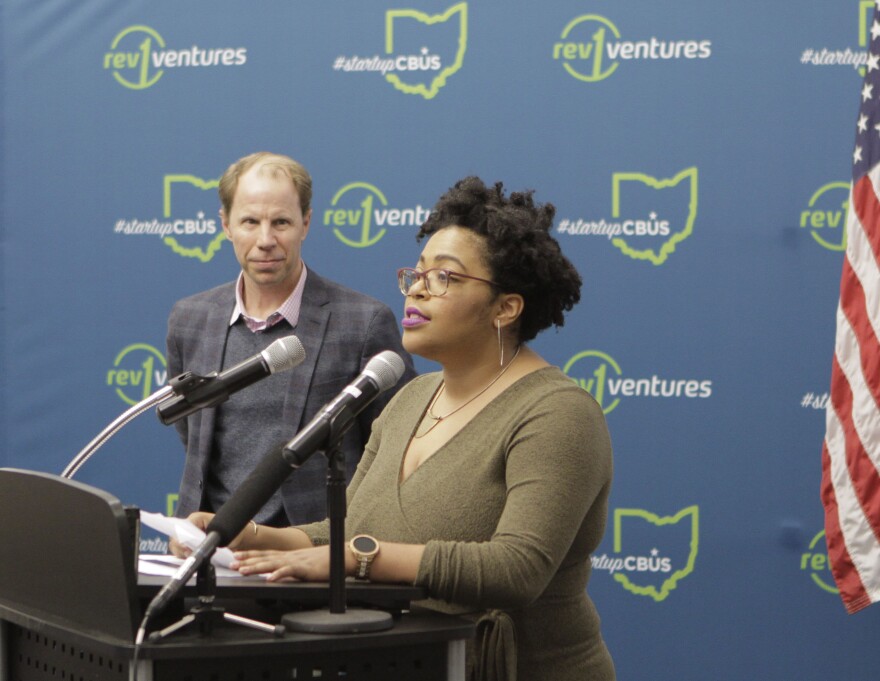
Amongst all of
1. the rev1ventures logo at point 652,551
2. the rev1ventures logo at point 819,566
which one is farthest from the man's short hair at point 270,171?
the rev1ventures logo at point 819,566

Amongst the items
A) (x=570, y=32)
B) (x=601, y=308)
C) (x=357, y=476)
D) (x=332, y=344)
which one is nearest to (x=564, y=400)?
(x=357, y=476)

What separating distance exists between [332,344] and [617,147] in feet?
4.60

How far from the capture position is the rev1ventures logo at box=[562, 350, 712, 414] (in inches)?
149

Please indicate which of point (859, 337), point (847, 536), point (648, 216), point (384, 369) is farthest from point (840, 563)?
point (384, 369)

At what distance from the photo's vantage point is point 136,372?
417 cm

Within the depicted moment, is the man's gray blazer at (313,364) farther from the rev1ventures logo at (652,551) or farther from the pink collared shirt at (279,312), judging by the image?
the rev1ventures logo at (652,551)

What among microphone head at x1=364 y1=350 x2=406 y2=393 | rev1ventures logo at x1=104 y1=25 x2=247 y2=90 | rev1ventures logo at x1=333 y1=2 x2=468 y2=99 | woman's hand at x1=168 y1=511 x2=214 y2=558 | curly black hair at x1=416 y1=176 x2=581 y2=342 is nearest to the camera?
microphone head at x1=364 y1=350 x2=406 y2=393

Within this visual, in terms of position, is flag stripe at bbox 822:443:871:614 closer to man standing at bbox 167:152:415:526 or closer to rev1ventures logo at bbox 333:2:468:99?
man standing at bbox 167:152:415:526

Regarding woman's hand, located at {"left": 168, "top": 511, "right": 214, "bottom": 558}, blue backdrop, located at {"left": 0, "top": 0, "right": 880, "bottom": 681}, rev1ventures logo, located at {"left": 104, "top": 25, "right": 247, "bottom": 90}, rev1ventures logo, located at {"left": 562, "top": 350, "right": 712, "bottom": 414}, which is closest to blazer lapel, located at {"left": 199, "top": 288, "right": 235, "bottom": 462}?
woman's hand, located at {"left": 168, "top": 511, "right": 214, "bottom": 558}

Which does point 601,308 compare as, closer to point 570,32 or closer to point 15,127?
point 570,32

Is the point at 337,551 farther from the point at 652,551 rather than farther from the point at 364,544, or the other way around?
the point at 652,551

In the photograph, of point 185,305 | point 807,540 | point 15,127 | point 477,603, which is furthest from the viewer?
point 15,127

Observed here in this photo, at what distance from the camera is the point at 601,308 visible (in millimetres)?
3854

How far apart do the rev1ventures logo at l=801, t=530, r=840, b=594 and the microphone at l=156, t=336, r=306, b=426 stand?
2409 mm
